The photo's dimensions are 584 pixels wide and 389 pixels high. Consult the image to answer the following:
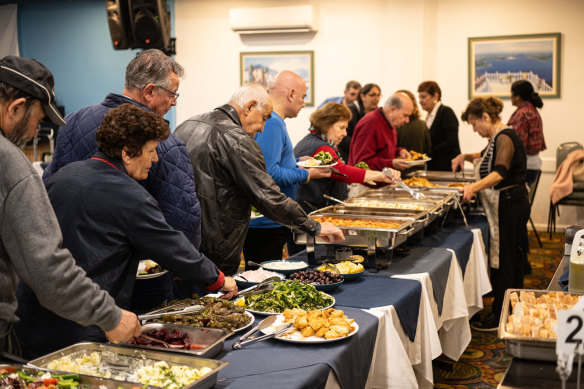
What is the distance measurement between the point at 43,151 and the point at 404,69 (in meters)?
4.63

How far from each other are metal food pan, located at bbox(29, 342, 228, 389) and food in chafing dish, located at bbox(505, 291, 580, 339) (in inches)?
29.5

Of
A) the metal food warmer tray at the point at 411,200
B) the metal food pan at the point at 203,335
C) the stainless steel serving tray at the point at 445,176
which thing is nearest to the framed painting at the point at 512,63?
the stainless steel serving tray at the point at 445,176

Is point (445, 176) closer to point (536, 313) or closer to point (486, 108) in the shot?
point (486, 108)

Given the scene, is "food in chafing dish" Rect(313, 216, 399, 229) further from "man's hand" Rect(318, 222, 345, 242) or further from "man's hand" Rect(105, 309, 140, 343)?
"man's hand" Rect(105, 309, 140, 343)

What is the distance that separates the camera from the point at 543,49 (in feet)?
22.7

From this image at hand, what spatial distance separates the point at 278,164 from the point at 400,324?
3.73 ft

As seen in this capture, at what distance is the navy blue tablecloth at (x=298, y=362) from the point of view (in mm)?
1552

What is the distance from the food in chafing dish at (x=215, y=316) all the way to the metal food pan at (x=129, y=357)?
0.23 meters

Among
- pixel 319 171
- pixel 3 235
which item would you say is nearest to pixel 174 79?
pixel 3 235

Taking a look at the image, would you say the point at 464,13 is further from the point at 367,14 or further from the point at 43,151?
the point at 43,151

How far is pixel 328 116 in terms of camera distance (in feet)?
12.3

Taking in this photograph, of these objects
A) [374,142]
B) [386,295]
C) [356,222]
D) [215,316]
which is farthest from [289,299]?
[374,142]

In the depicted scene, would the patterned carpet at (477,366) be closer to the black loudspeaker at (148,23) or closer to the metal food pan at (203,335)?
the metal food pan at (203,335)

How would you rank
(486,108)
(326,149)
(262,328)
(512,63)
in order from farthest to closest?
(512,63) → (486,108) → (326,149) → (262,328)
